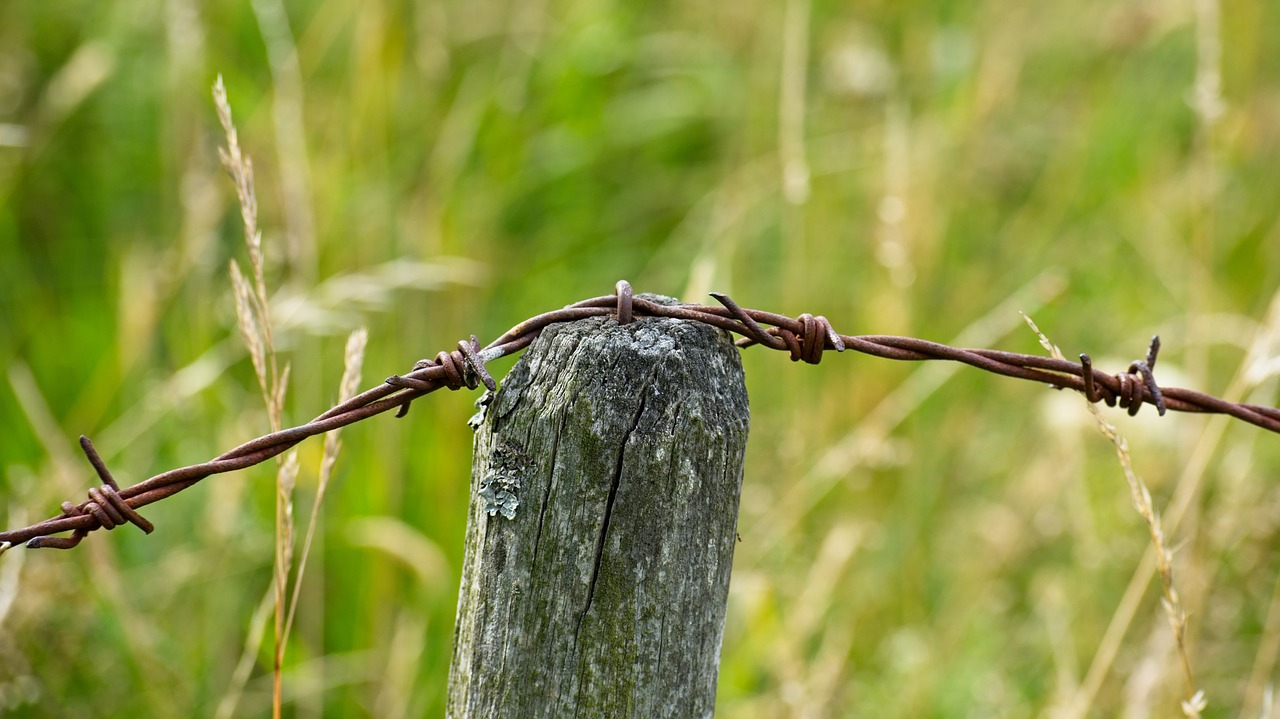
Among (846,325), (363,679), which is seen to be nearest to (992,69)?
(846,325)

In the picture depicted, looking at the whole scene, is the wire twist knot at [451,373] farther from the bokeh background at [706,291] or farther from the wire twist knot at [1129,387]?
the bokeh background at [706,291]

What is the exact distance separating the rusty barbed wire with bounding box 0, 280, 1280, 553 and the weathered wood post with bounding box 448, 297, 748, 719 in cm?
2

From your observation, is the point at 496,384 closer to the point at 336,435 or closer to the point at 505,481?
the point at 505,481

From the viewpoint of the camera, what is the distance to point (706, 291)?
1812 millimetres

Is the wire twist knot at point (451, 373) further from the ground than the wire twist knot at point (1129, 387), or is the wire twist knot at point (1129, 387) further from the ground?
the wire twist knot at point (1129, 387)

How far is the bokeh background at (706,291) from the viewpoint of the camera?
219cm

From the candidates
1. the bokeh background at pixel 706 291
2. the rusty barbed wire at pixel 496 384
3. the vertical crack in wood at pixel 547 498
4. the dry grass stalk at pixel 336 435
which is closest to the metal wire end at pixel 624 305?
the rusty barbed wire at pixel 496 384

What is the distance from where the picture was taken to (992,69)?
120 inches

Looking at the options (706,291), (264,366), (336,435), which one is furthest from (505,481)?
(706,291)

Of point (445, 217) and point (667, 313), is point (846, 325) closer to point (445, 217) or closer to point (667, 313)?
point (445, 217)

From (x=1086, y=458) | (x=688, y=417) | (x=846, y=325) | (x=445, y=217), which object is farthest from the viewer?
(x=846, y=325)

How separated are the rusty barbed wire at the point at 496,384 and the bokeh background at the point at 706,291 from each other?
488 mm

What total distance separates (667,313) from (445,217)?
184 cm

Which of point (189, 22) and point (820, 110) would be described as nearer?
point (189, 22)
